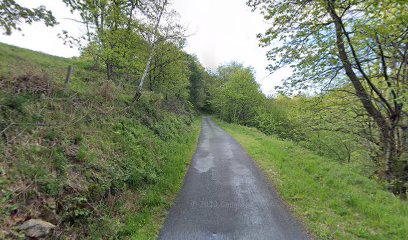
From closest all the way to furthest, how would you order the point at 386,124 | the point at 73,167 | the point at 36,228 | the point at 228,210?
the point at 36,228
the point at 73,167
the point at 228,210
the point at 386,124

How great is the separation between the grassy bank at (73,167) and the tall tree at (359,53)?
545 cm

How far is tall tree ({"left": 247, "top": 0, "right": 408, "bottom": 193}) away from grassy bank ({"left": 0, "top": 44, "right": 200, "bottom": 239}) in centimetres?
545

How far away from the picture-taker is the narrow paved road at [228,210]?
4.14 m

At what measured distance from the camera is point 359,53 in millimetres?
5668

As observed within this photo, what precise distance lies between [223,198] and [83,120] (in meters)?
4.69

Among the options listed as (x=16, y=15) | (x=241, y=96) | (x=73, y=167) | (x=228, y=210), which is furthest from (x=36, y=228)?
(x=241, y=96)

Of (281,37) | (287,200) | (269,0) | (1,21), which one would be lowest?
(287,200)

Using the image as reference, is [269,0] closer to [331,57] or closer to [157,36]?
[331,57]

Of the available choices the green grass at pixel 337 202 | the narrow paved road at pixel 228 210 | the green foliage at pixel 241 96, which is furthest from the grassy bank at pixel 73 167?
the green foliage at pixel 241 96

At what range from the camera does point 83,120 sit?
6.02m

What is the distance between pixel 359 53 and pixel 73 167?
7913 mm

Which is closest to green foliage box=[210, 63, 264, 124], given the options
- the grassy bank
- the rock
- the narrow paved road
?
the narrow paved road

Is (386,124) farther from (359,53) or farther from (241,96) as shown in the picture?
(241,96)

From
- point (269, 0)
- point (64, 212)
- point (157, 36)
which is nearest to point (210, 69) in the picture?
point (157, 36)
